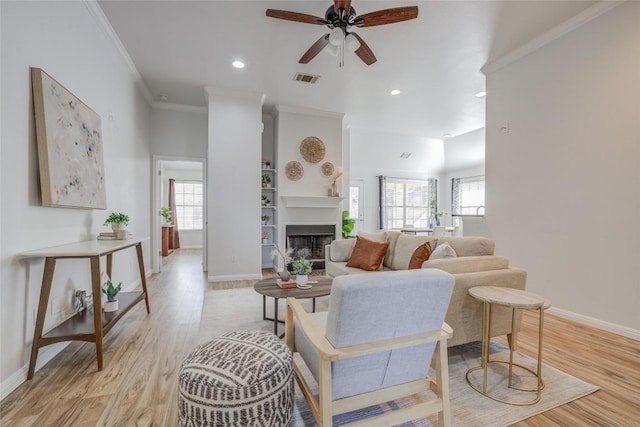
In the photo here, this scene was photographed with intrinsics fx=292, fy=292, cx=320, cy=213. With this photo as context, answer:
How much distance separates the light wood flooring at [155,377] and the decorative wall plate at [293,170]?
120 inches

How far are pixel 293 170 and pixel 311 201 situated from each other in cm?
67

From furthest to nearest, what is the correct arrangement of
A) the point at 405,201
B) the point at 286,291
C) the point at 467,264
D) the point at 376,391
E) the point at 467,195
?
the point at 405,201
the point at 467,195
the point at 286,291
the point at 467,264
the point at 376,391

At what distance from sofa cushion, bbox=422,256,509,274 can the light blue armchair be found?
770 millimetres

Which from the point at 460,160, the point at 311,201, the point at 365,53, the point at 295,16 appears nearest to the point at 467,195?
the point at 460,160

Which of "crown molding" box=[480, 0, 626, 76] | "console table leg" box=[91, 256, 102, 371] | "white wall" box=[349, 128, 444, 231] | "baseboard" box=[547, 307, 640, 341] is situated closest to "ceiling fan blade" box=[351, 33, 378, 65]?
"crown molding" box=[480, 0, 626, 76]

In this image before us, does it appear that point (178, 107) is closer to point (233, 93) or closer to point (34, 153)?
point (233, 93)

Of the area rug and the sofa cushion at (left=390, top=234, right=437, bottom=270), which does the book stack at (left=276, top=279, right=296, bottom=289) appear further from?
the sofa cushion at (left=390, top=234, right=437, bottom=270)

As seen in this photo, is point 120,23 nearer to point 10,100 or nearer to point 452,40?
point 10,100

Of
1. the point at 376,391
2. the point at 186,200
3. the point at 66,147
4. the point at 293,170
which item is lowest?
the point at 376,391

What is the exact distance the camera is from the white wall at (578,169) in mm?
2641

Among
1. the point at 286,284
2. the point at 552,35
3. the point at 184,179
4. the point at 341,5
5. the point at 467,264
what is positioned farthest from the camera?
the point at 184,179

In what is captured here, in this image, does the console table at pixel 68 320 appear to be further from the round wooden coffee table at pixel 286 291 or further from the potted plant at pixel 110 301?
the round wooden coffee table at pixel 286 291

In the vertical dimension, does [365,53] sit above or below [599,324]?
above

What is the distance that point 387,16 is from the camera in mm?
2414
